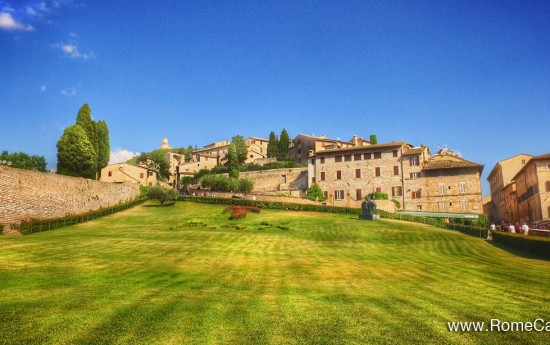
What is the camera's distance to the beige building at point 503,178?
75.5 meters

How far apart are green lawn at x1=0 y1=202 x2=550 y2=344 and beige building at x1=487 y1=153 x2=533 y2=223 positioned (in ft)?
227

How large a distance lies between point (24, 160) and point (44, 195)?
5597 cm

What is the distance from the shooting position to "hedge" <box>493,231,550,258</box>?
22.5 metres

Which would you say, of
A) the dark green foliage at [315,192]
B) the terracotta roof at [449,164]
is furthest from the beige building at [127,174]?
the terracotta roof at [449,164]

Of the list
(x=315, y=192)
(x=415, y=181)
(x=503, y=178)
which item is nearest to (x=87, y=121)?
(x=315, y=192)

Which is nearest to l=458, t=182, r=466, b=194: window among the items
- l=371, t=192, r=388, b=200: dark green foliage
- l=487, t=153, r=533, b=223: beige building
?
l=371, t=192, r=388, b=200: dark green foliage

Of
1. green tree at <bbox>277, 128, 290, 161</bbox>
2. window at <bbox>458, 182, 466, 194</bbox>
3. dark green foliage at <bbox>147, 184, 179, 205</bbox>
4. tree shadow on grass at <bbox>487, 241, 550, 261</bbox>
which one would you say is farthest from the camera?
green tree at <bbox>277, 128, 290, 161</bbox>

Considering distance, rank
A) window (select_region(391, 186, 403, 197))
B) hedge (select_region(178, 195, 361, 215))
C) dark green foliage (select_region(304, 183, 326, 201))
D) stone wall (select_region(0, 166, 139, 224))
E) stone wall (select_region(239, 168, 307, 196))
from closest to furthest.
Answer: stone wall (select_region(0, 166, 139, 224))
hedge (select_region(178, 195, 361, 215))
window (select_region(391, 186, 403, 197))
dark green foliage (select_region(304, 183, 326, 201))
stone wall (select_region(239, 168, 307, 196))

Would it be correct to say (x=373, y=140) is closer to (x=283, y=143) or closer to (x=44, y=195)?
(x=283, y=143)

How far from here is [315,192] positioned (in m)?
68.8

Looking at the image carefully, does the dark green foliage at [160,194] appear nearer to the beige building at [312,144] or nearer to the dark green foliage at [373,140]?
the beige building at [312,144]

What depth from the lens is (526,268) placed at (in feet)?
54.6

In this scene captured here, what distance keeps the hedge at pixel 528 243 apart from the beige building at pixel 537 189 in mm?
26309

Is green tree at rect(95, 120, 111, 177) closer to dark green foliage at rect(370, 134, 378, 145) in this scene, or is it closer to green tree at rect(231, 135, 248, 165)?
green tree at rect(231, 135, 248, 165)
